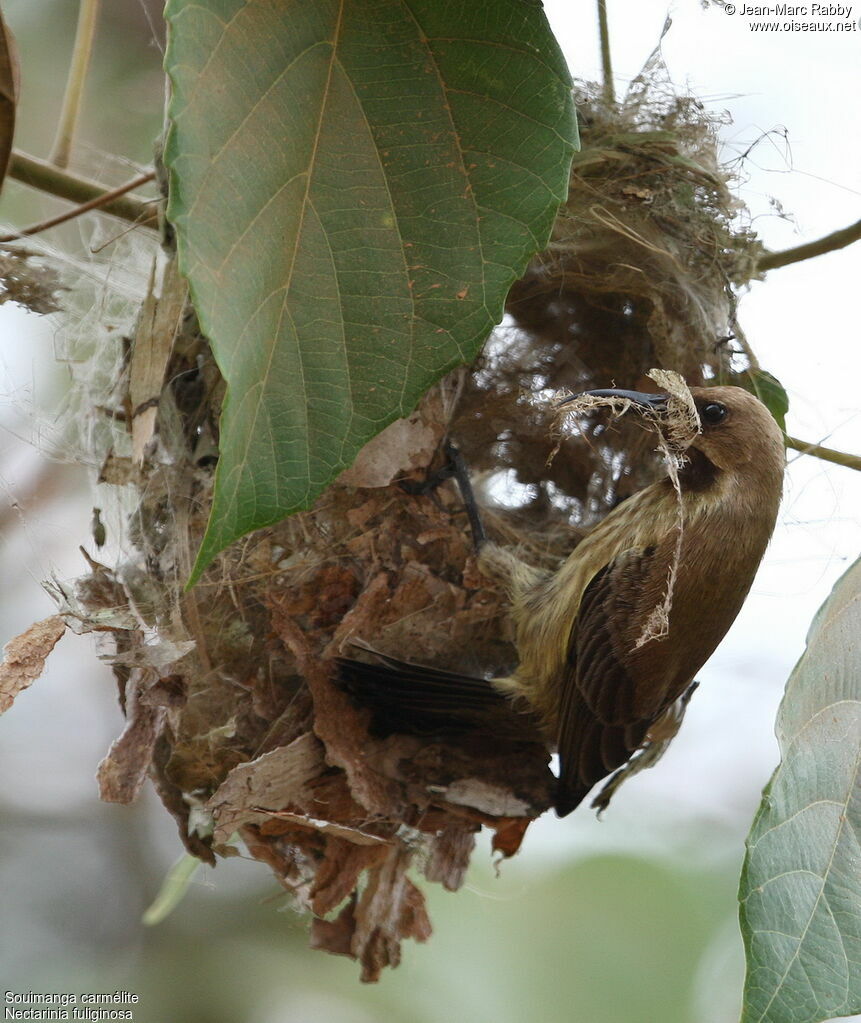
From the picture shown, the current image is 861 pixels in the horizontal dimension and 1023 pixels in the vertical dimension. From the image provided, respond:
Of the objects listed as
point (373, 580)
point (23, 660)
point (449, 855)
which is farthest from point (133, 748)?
point (449, 855)

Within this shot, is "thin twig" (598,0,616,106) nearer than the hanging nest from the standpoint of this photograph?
No

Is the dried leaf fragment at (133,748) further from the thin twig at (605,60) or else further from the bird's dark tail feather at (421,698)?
the thin twig at (605,60)

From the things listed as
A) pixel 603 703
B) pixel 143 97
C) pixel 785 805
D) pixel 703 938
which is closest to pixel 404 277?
pixel 785 805

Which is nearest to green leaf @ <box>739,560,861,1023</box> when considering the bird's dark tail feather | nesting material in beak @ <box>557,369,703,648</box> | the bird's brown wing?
nesting material in beak @ <box>557,369,703,648</box>

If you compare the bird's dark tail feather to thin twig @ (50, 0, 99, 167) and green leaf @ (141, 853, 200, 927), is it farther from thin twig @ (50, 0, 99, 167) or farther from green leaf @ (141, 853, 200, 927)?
thin twig @ (50, 0, 99, 167)

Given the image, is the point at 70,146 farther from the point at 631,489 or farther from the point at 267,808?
the point at 631,489

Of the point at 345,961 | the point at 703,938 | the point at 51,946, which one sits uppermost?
the point at 703,938
